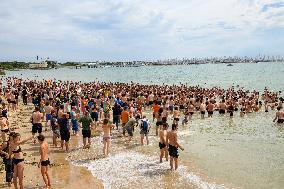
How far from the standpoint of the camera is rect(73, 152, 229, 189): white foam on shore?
9453mm

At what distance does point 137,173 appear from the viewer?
10.3m

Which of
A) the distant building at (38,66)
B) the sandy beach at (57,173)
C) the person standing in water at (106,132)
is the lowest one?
the sandy beach at (57,173)

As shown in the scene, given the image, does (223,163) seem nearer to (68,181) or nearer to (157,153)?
(157,153)

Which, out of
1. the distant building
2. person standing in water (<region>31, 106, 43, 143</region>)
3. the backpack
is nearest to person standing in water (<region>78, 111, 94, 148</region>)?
person standing in water (<region>31, 106, 43, 143</region>)

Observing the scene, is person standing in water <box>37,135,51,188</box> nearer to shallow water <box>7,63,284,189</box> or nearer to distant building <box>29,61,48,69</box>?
shallow water <box>7,63,284,189</box>

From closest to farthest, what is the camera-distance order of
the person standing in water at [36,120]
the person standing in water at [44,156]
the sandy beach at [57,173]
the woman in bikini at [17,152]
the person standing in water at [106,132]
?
the woman in bikini at [17,152] → the person standing in water at [44,156] → the sandy beach at [57,173] → the person standing in water at [106,132] → the person standing in water at [36,120]

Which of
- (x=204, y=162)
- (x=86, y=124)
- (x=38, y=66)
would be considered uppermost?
(x=38, y=66)

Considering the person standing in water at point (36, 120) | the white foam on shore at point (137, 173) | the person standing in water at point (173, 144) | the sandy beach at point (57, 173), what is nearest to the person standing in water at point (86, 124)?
the sandy beach at point (57, 173)

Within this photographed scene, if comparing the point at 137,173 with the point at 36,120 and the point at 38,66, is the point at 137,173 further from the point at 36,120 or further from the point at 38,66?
the point at 38,66

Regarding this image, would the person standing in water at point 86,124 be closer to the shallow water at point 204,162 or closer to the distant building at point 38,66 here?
the shallow water at point 204,162

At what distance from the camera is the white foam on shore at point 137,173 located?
945 centimetres

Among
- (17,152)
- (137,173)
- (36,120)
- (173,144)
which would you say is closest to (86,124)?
(36,120)

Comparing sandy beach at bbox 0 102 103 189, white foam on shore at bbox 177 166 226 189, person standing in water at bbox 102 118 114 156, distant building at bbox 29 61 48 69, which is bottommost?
white foam on shore at bbox 177 166 226 189

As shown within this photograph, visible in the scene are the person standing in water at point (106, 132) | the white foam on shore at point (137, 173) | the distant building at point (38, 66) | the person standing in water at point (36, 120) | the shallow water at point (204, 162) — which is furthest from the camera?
the distant building at point (38, 66)
